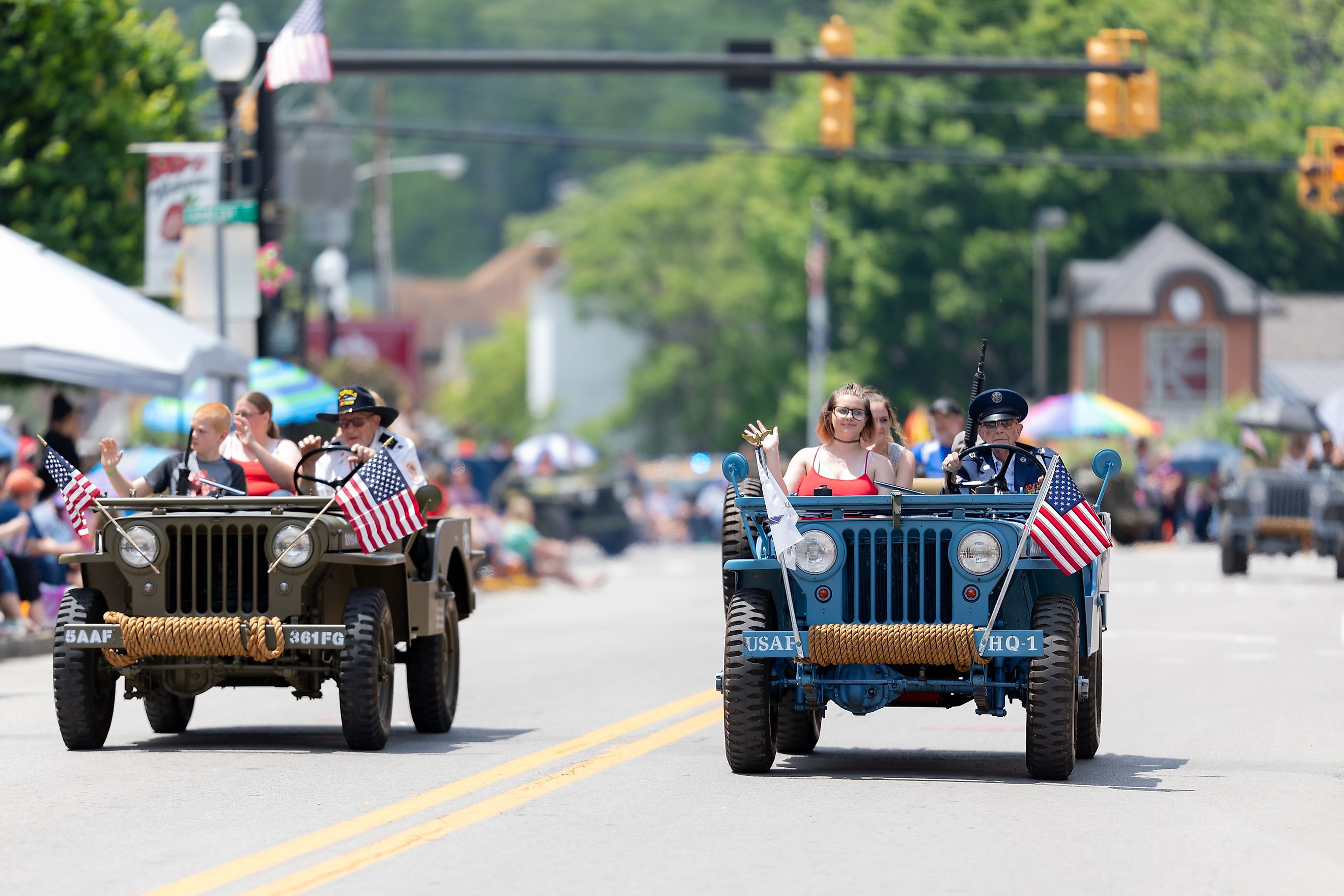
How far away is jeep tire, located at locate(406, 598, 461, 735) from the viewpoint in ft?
41.0

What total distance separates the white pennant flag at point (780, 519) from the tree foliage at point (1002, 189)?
53.8 m

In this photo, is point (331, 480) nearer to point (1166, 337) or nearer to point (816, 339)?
point (816, 339)

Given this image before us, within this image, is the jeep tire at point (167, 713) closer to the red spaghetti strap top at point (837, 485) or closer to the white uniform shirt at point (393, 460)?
the white uniform shirt at point (393, 460)

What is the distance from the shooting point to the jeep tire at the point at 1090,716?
11.4 meters

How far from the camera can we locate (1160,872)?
8281 mm

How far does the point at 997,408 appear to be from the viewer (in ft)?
37.6

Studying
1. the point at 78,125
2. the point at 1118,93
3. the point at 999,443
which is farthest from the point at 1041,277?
the point at 999,443

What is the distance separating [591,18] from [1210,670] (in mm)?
110551

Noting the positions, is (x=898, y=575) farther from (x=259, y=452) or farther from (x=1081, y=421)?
(x=1081, y=421)

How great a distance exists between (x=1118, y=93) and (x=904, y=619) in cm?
1777

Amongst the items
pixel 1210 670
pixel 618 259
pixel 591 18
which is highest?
pixel 591 18

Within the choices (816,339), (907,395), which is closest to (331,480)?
(816,339)

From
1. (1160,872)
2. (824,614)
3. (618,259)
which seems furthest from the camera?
(618,259)

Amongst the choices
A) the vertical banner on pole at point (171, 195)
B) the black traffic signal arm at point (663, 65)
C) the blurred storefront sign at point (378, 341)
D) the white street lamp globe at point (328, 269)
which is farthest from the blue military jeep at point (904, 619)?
the blurred storefront sign at point (378, 341)
